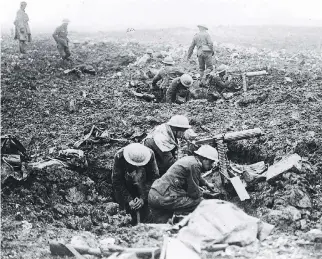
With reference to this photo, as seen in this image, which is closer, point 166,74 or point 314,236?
point 314,236

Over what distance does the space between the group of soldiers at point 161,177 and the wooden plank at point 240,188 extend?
319 millimetres

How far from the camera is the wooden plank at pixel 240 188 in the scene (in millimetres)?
5074

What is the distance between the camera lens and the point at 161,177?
192 inches

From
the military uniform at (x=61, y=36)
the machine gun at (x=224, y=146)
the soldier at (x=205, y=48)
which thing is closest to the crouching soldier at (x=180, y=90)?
the soldier at (x=205, y=48)

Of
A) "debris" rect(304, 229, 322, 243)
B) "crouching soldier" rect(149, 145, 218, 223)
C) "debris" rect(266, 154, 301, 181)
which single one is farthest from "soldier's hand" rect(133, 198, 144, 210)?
"debris" rect(304, 229, 322, 243)

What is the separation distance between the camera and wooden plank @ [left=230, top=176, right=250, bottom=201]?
5.07 m

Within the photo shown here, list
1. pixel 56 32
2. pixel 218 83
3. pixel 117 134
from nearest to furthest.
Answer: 1. pixel 117 134
2. pixel 218 83
3. pixel 56 32

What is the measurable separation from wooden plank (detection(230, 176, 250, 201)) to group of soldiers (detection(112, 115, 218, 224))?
0.32 m

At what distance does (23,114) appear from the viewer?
8008mm

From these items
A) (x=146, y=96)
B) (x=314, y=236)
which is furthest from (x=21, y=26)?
(x=314, y=236)

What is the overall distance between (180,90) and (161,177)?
4.27 metres

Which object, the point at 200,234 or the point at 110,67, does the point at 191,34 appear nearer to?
the point at 110,67

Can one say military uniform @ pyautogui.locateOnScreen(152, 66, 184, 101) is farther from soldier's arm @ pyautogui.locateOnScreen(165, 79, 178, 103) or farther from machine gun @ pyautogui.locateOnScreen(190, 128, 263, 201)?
machine gun @ pyautogui.locateOnScreen(190, 128, 263, 201)

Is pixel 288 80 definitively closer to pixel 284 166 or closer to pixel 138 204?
pixel 284 166
